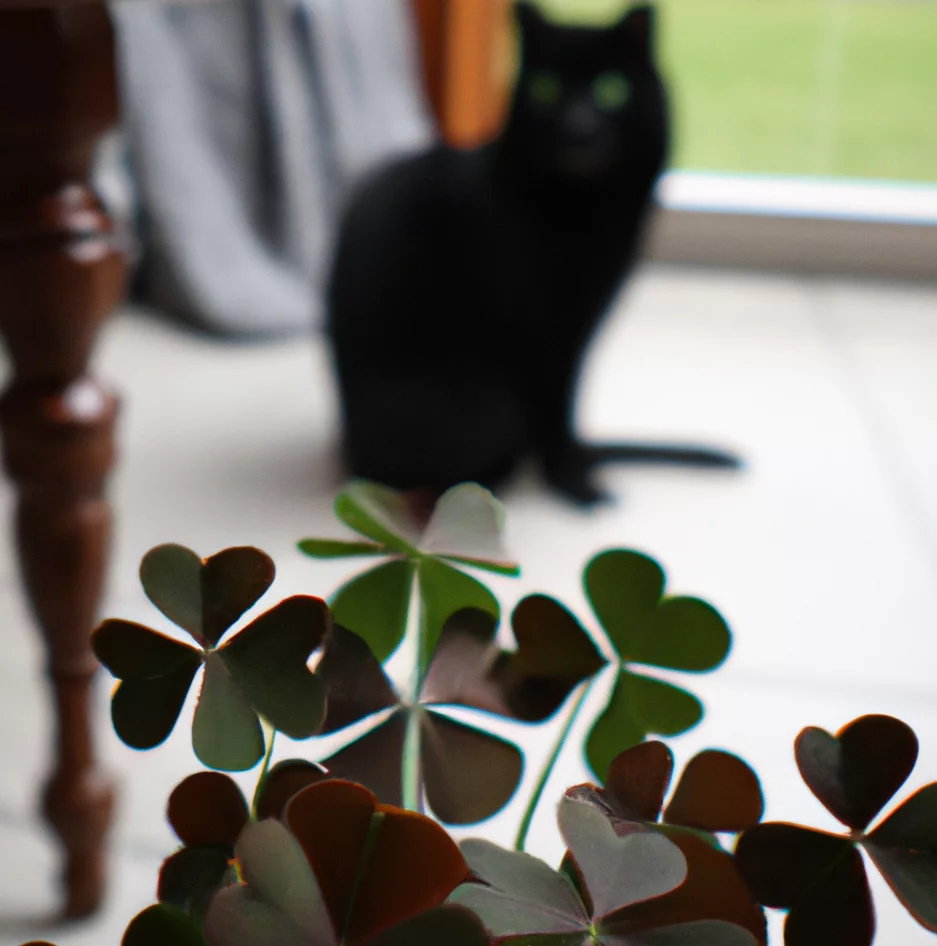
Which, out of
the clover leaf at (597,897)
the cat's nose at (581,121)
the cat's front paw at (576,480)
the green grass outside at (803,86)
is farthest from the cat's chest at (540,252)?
the green grass outside at (803,86)

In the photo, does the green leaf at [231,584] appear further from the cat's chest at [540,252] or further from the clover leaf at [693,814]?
the cat's chest at [540,252]

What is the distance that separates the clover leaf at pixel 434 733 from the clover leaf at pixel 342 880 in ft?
0.20

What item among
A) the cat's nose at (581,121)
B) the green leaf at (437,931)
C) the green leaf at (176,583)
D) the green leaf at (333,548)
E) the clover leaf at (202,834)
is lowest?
the cat's nose at (581,121)

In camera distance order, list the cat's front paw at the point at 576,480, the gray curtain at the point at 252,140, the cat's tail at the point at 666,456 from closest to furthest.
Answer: the cat's front paw at the point at 576,480 < the cat's tail at the point at 666,456 < the gray curtain at the point at 252,140

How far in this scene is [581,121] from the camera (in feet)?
4.35

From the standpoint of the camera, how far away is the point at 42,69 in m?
0.60

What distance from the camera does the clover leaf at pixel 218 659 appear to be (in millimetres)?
230

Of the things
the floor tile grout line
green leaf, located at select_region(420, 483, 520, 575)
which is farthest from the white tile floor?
green leaf, located at select_region(420, 483, 520, 575)

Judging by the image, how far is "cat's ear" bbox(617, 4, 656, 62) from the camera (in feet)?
4.39

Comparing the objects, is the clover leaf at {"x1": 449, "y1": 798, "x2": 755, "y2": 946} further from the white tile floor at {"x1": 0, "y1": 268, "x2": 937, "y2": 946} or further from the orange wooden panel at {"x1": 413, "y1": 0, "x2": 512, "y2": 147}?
the orange wooden panel at {"x1": 413, "y1": 0, "x2": 512, "y2": 147}

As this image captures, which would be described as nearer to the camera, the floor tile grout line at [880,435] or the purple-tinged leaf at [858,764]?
the purple-tinged leaf at [858,764]

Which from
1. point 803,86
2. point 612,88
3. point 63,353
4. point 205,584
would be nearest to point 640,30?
point 612,88

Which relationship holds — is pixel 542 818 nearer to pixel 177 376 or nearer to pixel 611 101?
pixel 611 101

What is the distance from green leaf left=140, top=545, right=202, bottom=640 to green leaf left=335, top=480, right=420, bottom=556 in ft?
0.15
